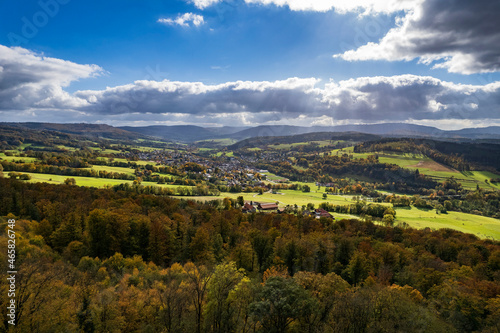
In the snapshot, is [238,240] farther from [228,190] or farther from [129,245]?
[228,190]

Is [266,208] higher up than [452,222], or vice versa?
[266,208]

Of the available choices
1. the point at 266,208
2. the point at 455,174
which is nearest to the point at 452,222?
the point at 266,208

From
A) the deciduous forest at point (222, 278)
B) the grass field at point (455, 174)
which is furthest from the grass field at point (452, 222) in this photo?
the grass field at point (455, 174)

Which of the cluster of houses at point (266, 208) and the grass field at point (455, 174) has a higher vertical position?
the grass field at point (455, 174)

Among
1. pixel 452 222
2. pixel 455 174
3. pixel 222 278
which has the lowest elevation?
pixel 452 222

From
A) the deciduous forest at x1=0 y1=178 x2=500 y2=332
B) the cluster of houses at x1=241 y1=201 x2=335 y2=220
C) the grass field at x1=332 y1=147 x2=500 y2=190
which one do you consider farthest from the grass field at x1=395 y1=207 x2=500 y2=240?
the grass field at x1=332 y1=147 x2=500 y2=190

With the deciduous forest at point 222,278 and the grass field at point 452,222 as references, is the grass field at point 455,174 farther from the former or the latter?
the deciduous forest at point 222,278

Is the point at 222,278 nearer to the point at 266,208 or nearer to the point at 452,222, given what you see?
the point at 266,208

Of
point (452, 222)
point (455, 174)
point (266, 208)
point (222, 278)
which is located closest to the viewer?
point (222, 278)
